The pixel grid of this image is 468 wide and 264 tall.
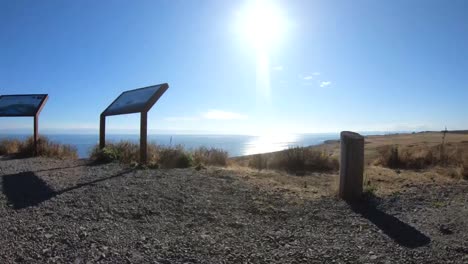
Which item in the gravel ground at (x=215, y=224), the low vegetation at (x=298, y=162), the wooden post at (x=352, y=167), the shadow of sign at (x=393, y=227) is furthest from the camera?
the low vegetation at (x=298, y=162)

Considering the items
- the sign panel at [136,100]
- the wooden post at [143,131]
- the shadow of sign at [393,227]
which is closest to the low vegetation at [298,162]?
the wooden post at [143,131]

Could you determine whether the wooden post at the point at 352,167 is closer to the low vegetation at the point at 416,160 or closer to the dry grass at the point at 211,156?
the dry grass at the point at 211,156

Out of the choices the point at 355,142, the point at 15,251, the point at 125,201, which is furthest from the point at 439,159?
the point at 15,251

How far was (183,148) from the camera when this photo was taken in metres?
10.9

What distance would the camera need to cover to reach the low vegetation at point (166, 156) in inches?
385

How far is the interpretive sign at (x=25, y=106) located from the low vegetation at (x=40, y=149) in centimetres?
29

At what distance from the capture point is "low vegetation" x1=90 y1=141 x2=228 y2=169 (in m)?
9.79

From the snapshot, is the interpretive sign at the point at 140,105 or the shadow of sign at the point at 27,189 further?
the interpretive sign at the point at 140,105

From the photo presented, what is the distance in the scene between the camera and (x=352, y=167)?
5.97 metres

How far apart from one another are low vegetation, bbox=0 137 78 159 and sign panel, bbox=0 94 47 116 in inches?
44.5

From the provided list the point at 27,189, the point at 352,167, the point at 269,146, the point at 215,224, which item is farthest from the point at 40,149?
the point at 269,146

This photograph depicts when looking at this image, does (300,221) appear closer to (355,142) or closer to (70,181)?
(355,142)

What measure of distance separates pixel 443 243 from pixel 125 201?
413cm

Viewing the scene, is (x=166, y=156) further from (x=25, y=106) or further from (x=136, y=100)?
(x=25, y=106)
